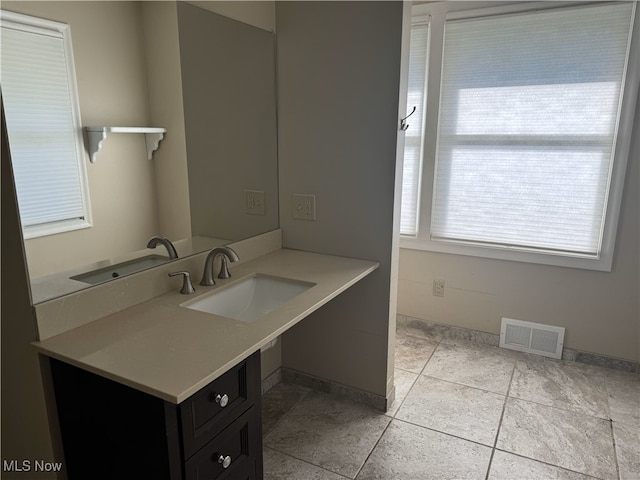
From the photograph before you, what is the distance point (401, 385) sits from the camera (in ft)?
8.34

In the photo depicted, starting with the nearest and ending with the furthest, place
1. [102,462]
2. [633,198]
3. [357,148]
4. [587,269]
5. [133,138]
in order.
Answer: [102,462] → [133,138] → [357,148] → [633,198] → [587,269]

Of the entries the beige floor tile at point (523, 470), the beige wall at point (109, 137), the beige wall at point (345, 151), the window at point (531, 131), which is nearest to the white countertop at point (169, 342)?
the beige wall at point (109, 137)

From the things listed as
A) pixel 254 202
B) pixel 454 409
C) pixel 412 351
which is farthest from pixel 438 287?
pixel 254 202

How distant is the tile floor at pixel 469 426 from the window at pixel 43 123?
1.37m

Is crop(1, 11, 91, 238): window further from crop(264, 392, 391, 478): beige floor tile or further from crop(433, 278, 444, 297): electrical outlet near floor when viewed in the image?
crop(433, 278, 444, 297): electrical outlet near floor

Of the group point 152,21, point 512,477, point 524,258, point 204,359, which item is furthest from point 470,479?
point 152,21

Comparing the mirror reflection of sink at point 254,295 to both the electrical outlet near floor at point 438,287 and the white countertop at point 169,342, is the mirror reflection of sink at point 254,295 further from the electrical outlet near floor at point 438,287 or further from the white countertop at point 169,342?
the electrical outlet near floor at point 438,287

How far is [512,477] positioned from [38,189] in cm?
207

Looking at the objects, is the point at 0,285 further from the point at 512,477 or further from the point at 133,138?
the point at 512,477

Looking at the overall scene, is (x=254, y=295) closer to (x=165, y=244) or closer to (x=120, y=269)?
(x=165, y=244)

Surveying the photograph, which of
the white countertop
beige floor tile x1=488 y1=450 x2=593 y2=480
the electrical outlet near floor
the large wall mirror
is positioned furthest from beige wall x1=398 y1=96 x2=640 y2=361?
the white countertop

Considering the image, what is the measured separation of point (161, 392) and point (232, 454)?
43 centimetres

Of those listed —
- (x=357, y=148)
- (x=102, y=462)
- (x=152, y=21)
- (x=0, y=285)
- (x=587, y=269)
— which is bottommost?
(x=102, y=462)

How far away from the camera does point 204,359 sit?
3.91 ft
